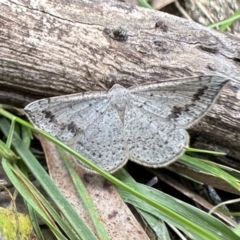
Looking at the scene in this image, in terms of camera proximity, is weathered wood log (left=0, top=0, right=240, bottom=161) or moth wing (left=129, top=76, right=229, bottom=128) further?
weathered wood log (left=0, top=0, right=240, bottom=161)

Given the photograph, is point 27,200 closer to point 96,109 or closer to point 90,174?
point 90,174

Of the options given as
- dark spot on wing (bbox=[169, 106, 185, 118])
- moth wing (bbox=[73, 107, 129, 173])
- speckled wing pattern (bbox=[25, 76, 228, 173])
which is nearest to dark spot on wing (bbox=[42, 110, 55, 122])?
Answer: speckled wing pattern (bbox=[25, 76, 228, 173])

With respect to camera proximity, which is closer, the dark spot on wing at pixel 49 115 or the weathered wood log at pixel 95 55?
the dark spot on wing at pixel 49 115

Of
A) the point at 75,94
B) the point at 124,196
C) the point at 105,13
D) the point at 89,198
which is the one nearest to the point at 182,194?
the point at 124,196

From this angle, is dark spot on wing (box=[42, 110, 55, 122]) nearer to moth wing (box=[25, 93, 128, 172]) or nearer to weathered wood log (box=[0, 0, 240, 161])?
moth wing (box=[25, 93, 128, 172])

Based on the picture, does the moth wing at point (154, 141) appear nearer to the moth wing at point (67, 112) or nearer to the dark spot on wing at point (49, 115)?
the moth wing at point (67, 112)

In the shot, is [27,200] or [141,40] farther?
[141,40]

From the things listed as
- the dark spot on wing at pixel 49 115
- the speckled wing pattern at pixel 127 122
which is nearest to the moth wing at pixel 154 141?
the speckled wing pattern at pixel 127 122
